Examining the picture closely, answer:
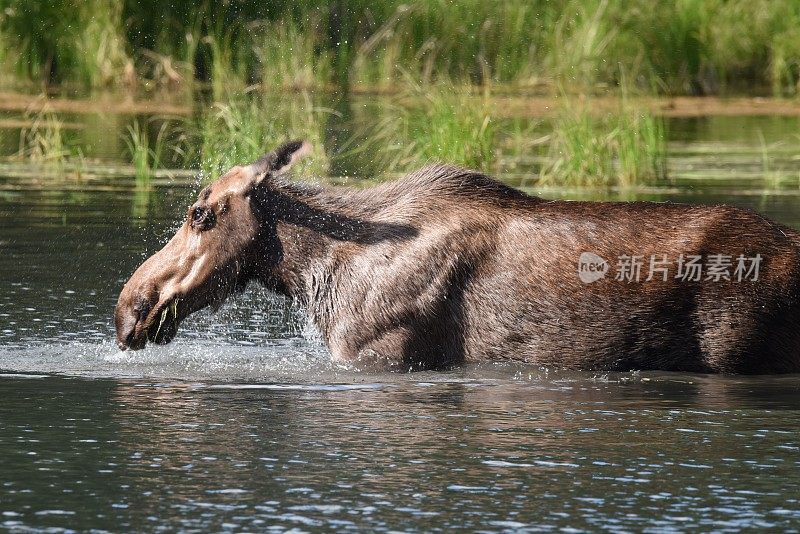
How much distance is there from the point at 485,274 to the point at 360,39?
17375 mm

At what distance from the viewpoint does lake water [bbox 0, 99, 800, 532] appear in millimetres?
6188

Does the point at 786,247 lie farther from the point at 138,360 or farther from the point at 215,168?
the point at 215,168

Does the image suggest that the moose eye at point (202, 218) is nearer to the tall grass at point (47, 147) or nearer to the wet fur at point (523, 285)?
the wet fur at point (523, 285)

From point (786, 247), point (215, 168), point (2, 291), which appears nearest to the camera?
point (786, 247)

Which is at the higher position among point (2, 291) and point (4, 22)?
point (4, 22)

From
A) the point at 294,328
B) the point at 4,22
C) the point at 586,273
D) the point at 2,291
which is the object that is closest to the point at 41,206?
the point at 2,291

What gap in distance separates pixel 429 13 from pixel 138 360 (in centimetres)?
1752

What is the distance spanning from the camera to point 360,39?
86.7 feet

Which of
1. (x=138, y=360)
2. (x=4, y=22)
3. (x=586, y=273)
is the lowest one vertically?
(x=138, y=360)

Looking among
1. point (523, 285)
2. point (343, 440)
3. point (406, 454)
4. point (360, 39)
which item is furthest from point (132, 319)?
point (360, 39)

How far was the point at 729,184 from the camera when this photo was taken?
59.3 feet

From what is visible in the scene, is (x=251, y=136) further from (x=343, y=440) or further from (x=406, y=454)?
(x=406, y=454)

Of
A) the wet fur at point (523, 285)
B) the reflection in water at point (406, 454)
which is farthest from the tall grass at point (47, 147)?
the reflection in water at point (406, 454)

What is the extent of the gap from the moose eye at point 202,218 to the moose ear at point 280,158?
32cm
